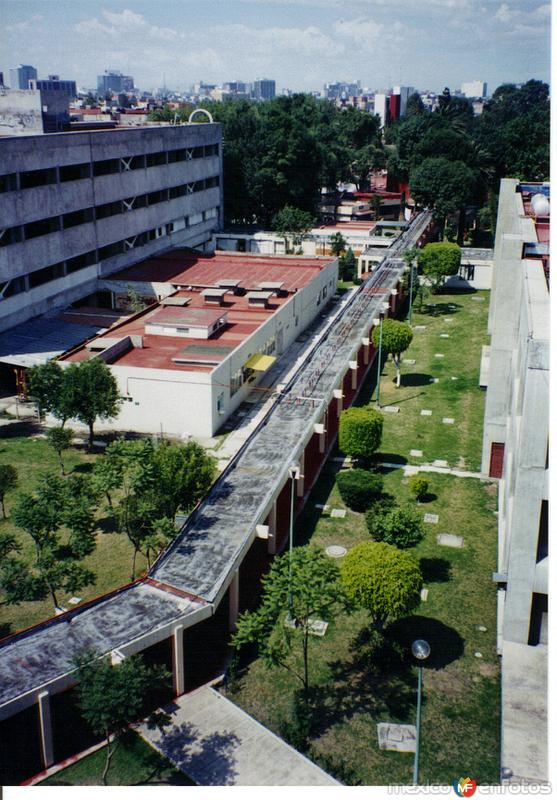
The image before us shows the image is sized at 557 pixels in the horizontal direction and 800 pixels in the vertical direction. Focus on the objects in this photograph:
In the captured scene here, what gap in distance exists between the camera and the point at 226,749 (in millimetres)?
19547

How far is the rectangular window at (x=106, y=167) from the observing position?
55156 mm

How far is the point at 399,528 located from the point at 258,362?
18.1 meters

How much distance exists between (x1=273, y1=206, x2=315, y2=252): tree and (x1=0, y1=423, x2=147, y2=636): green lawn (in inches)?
1735

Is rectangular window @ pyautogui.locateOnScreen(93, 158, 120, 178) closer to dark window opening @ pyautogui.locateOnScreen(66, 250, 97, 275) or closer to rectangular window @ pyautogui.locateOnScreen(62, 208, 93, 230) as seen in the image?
rectangular window @ pyautogui.locateOnScreen(62, 208, 93, 230)

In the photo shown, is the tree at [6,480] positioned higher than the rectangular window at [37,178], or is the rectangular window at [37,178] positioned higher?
the rectangular window at [37,178]

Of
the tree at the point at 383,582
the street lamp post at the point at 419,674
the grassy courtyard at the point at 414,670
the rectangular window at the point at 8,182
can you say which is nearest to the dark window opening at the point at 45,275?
the rectangular window at the point at 8,182

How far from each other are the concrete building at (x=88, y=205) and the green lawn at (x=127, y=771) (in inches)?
1242

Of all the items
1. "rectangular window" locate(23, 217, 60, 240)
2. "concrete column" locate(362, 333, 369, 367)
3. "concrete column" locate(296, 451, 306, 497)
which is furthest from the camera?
"rectangular window" locate(23, 217, 60, 240)

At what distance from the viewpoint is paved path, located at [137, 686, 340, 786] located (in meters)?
18.7

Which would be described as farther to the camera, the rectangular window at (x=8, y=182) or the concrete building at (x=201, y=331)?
the rectangular window at (x=8, y=182)

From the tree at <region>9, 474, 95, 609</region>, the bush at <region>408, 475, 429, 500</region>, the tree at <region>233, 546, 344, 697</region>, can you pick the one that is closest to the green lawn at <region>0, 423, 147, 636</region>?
the tree at <region>9, 474, 95, 609</region>

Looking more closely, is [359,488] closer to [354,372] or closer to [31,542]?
[354,372]

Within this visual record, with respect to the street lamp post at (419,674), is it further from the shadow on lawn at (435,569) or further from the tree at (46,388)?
the tree at (46,388)

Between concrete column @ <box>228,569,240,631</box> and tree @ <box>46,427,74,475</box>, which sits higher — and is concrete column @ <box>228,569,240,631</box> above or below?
below
